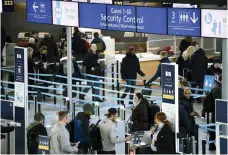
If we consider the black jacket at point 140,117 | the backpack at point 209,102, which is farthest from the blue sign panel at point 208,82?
the black jacket at point 140,117

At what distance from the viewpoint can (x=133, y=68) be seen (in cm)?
2184

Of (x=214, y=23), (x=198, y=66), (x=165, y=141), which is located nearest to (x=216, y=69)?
(x=198, y=66)

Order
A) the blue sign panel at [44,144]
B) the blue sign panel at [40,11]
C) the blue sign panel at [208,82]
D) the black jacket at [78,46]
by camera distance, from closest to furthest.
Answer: the blue sign panel at [44,144], the blue sign panel at [40,11], the blue sign panel at [208,82], the black jacket at [78,46]

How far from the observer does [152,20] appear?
638 inches

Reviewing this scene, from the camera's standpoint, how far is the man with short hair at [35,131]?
14.2 meters

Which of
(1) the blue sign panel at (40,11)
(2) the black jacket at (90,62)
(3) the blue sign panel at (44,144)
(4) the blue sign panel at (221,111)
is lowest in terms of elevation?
(3) the blue sign panel at (44,144)

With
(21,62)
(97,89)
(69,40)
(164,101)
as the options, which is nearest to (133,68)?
(97,89)

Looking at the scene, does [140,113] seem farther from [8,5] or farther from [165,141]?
[8,5]

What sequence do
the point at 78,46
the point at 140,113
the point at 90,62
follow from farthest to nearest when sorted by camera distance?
the point at 78,46, the point at 90,62, the point at 140,113

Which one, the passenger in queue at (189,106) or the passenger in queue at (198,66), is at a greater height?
the passenger in queue at (198,66)

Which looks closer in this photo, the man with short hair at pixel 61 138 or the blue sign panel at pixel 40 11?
the man with short hair at pixel 61 138

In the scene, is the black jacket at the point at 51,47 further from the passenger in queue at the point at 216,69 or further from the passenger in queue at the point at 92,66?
the passenger in queue at the point at 216,69

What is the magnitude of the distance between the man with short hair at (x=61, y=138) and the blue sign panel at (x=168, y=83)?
1.89 meters

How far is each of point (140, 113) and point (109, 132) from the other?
1462 millimetres
